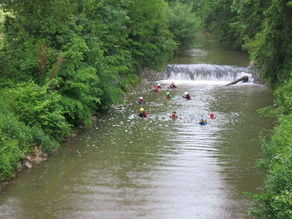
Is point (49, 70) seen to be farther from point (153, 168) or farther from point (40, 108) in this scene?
point (153, 168)

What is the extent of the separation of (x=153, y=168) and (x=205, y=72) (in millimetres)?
18960

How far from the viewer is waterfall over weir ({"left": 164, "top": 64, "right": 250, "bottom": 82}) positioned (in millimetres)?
30859

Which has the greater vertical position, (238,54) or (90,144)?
(238,54)

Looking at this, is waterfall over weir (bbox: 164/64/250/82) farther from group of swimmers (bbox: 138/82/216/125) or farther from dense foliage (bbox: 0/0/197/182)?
dense foliage (bbox: 0/0/197/182)

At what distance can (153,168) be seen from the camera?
1355cm

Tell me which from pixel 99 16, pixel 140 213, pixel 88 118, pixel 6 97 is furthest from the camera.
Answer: pixel 99 16

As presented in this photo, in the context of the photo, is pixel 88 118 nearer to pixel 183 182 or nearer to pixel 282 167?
pixel 183 182

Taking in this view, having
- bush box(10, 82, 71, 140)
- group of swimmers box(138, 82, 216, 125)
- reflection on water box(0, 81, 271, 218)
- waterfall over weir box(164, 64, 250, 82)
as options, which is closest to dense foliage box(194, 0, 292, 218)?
reflection on water box(0, 81, 271, 218)

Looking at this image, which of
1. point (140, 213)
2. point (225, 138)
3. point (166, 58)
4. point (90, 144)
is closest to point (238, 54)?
point (166, 58)

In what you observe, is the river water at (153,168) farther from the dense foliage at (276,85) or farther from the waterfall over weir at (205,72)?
the waterfall over weir at (205,72)

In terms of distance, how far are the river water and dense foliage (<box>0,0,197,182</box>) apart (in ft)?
3.12

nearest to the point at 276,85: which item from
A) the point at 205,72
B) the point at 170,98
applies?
the point at 170,98

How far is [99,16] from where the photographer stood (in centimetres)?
2333

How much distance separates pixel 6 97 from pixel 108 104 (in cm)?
649
